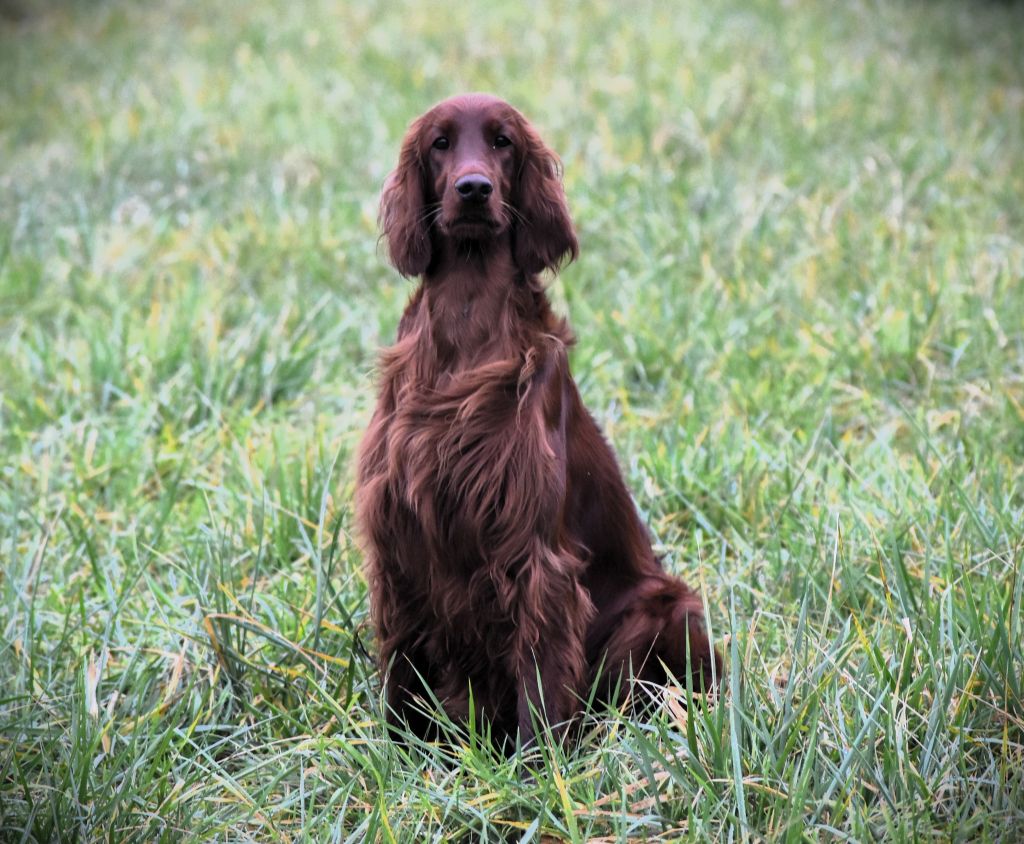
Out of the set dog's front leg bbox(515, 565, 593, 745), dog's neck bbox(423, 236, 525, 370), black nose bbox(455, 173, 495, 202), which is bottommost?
dog's front leg bbox(515, 565, 593, 745)

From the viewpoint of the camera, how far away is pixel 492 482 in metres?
2.35

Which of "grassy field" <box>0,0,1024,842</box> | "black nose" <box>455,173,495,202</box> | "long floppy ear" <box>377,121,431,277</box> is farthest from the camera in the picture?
"long floppy ear" <box>377,121,431,277</box>

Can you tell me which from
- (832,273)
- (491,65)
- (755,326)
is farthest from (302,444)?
(491,65)

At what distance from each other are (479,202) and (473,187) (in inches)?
1.5

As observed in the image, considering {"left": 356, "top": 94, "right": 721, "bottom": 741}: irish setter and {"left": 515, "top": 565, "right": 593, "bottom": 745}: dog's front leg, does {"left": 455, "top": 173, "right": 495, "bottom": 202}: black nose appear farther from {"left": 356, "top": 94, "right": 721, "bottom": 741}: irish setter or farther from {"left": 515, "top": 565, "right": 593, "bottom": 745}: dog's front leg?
{"left": 515, "top": 565, "right": 593, "bottom": 745}: dog's front leg

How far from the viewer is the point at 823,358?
425 centimetres

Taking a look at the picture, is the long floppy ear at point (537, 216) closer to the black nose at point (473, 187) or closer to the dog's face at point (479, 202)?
the dog's face at point (479, 202)

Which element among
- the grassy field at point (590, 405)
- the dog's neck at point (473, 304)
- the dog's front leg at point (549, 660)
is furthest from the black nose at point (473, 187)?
the grassy field at point (590, 405)

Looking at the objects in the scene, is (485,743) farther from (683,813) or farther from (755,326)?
(755,326)

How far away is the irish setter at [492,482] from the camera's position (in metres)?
2.36

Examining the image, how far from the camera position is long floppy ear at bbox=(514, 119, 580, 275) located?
2506 mm

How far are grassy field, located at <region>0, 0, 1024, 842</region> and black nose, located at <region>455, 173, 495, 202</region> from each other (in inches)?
39.9

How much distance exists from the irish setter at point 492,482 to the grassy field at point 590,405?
0.15 meters

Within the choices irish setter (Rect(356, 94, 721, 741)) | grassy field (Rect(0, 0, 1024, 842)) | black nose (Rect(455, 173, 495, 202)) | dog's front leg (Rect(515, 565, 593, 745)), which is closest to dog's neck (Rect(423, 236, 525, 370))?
irish setter (Rect(356, 94, 721, 741))
